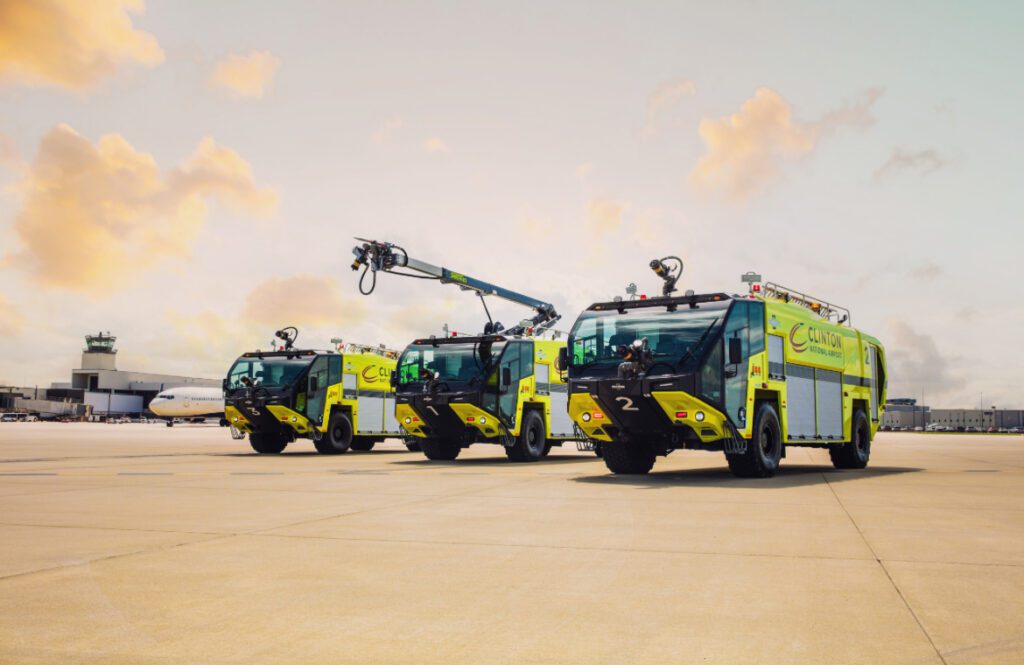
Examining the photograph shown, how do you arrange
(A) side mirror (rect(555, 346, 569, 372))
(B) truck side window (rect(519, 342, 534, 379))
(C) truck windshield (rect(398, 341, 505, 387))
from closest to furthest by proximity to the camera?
(A) side mirror (rect(555, 346, 569, 372)) < (C) truck windshield (rect(398, 341, 505, 387)) < (B) truck side window (rect(519, 342, 534, 379))

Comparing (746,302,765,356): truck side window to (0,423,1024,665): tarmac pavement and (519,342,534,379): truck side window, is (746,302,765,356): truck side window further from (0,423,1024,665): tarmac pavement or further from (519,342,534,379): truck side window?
(519,342,534,379): truck side window

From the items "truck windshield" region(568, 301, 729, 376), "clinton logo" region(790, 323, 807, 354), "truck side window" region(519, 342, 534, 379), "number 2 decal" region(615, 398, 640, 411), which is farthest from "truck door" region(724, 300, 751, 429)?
"truck side window" region(519, 342, 534, 379)

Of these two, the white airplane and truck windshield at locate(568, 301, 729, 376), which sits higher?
truck windshield at locate(568, 301, 729, 376)

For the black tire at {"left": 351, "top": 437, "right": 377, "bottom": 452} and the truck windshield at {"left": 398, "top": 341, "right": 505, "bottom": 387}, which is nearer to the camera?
the truck windshield at {"left": 398, "top": 341, "right": 505, "bottom": 387}

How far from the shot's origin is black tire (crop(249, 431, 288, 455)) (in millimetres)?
28688

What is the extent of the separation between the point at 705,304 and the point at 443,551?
976 cm

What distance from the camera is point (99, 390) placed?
486 feet

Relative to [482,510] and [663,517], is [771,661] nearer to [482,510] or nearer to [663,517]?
[663,517]

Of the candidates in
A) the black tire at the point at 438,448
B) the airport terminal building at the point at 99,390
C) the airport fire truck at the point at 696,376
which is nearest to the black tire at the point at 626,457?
the airport fire truck at the point at 696,376

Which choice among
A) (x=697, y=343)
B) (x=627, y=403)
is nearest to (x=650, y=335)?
(x=697, y=343)

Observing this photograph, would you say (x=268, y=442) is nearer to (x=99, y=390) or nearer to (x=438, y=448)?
(x=438, y=448)

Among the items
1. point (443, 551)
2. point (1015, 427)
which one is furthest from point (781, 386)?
point (1015, 427)

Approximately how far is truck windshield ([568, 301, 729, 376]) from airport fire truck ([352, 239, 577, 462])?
20.1ft

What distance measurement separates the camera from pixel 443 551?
7.54m
